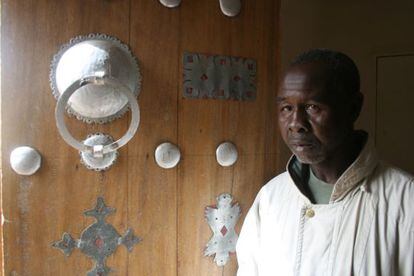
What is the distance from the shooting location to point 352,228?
0.67m

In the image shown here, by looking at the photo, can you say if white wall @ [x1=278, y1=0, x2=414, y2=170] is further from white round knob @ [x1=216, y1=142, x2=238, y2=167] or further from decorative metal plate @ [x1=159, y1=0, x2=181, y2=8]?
decorative metal plate @ [x1=159, y1=0, x2=181, y2=8]

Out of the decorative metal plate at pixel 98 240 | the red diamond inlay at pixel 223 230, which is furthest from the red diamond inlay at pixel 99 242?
the red diamond inlay at pixel 223 230

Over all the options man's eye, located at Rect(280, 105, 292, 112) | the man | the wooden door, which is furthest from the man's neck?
the wooden door

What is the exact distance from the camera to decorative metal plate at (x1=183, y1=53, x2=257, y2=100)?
0.84 m

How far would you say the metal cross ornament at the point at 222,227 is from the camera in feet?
2.90

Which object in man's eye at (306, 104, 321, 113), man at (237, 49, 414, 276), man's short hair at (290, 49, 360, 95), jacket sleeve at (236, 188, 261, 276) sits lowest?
jacket sleeve at (236, 188, 261, 276)

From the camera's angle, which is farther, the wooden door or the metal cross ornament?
the metal cross ornament

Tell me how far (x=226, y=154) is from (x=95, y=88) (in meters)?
0.30

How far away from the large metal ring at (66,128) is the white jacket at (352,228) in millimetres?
325

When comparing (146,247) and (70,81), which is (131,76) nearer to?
(70,81)

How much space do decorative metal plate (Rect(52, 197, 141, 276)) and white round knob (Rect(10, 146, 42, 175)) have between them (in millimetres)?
131

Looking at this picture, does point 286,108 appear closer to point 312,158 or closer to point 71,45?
point 312,158

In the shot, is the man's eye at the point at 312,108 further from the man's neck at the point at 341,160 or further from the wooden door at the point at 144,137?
the wooden door at the point at 144,137

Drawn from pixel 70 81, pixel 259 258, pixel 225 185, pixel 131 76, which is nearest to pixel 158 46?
pixel 131 76
